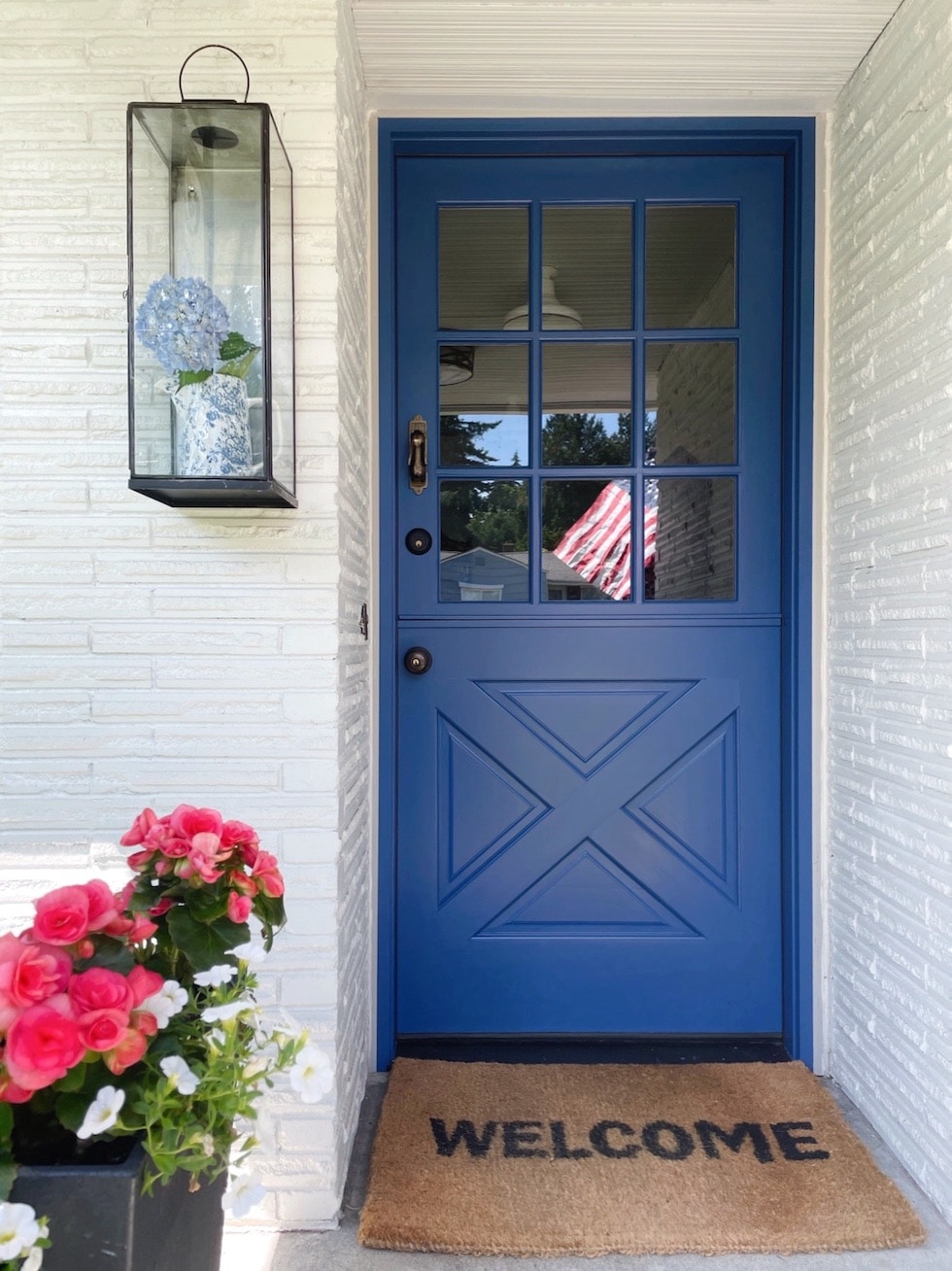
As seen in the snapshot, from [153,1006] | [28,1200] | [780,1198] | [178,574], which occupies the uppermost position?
[178,574]

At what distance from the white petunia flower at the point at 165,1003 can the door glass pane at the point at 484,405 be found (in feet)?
5.06

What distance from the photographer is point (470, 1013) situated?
216 centimetres

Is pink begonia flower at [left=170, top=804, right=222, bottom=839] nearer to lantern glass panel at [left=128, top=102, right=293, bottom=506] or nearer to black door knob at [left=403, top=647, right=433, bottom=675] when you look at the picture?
lantern glass panel at [left=128, top=102, right=293, bottom=506]

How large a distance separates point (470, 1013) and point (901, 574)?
1.45 metres

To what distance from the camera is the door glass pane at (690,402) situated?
2.19m

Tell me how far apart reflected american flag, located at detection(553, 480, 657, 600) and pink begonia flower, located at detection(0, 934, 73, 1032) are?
160cm

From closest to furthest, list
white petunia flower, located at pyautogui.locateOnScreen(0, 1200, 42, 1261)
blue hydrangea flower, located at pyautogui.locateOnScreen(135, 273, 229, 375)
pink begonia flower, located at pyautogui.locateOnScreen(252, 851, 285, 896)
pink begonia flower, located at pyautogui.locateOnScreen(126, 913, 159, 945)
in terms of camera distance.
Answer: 1. white petunia flower, located at pyautogui.locateOnScreen(0, 1200, 42, 1261)
2. pink begonia flower, located at pyautogui.locateOnScreen(126, 913, 159, 945)
3. pink begonia flower, located at pyautogui.locateOnScreen(252, 851, 285, 896)
4. blue hydrangea flower, located at pyautogui.locateOnScreen(135, 273, 229, 375)

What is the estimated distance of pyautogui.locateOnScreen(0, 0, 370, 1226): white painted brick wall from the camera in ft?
5.20

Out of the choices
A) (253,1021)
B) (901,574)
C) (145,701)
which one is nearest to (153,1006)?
(253,1021)

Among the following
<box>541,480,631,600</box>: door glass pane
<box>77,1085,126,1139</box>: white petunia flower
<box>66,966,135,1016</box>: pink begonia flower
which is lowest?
<box>77,1085,126,1139</box>: white petunia flower

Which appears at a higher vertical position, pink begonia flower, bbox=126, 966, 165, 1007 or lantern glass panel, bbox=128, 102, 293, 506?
lantern glass panel, bbox=128, 102, 293, 506

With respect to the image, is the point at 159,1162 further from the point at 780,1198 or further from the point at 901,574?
the point at 901,574

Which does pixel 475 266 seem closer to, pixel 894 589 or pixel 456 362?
pixel 456 362

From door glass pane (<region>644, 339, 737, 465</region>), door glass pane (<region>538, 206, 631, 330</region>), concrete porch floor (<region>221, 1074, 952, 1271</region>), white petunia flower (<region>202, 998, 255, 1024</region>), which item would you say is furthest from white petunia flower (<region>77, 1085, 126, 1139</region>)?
door glass pane (<region>538, 206, 631, 330</region>)
